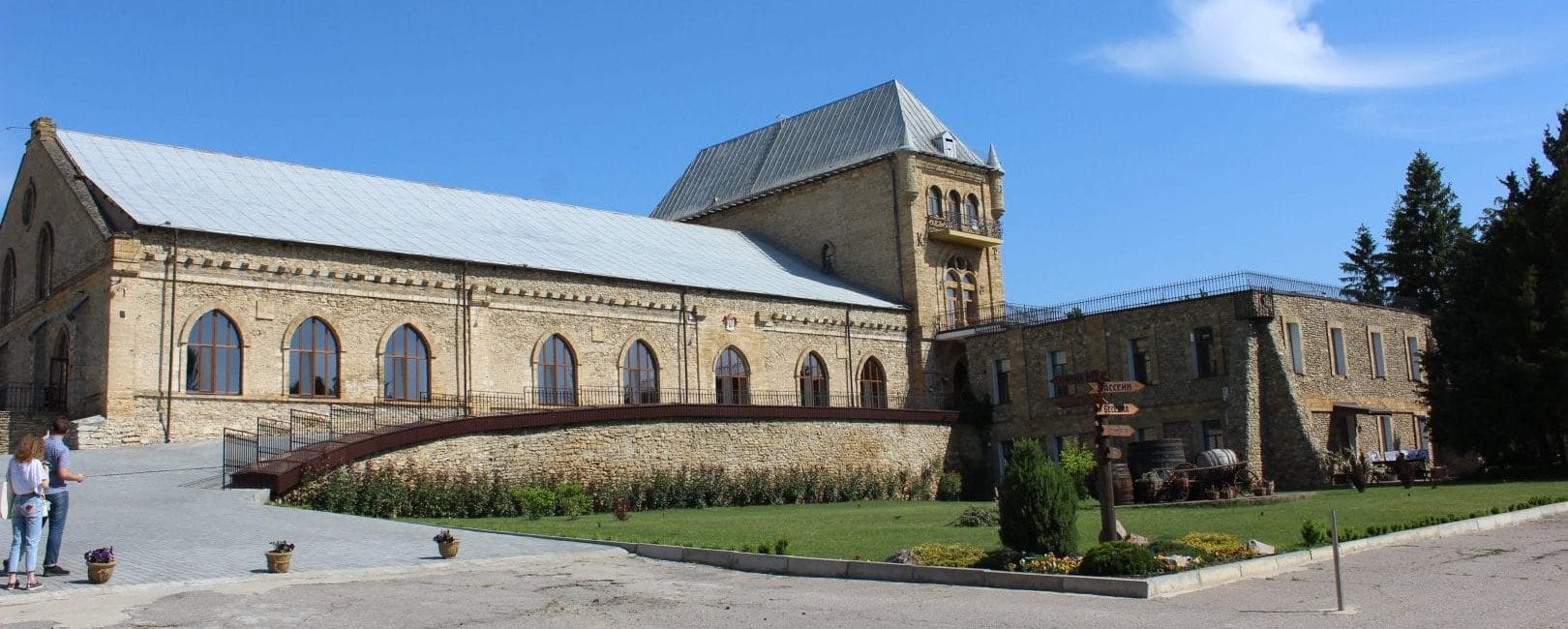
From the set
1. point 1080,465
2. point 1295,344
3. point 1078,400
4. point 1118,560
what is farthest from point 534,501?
point 1295,344

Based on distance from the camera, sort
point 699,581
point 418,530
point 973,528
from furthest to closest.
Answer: point 973,528 < point 418,530 < point 699,581

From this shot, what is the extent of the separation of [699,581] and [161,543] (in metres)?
6.91

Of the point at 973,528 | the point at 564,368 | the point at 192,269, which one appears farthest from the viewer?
the point at 564,368

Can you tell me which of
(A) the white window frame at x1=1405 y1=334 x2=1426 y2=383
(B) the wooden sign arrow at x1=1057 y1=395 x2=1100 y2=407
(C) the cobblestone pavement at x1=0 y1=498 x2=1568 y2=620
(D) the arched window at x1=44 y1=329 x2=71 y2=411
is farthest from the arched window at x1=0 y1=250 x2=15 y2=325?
(A) the white window frame at x1=1405 y1=334 x2=1426 y2=383

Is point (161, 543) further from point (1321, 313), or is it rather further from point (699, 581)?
point (1321, 313)

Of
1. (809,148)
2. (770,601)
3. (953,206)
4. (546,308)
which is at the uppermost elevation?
(809,148)

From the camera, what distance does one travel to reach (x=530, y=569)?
15.1m

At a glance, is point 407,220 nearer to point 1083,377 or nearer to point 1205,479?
point 1205,479

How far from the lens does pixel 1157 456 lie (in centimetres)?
2919

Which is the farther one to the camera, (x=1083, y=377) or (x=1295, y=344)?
(x=1295, y=344)

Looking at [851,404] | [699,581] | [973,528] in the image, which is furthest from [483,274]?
[699,581]

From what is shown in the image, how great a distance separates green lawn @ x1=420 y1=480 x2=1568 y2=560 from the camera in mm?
18094

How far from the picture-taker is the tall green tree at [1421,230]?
55.4m

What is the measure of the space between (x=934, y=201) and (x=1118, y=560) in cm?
3425
